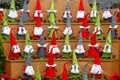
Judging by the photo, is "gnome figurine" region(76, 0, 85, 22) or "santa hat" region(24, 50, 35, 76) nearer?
"santa hat" region(24, 50, 35, 76)

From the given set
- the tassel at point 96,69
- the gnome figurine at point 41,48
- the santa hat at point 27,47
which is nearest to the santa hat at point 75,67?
the tassel at point 96,69

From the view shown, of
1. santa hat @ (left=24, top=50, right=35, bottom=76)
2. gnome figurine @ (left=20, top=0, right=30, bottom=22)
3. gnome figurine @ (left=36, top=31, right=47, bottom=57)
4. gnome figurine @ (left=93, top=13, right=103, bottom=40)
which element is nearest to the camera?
santa hat @ (left=24, top=50, right=35, bottom=76)

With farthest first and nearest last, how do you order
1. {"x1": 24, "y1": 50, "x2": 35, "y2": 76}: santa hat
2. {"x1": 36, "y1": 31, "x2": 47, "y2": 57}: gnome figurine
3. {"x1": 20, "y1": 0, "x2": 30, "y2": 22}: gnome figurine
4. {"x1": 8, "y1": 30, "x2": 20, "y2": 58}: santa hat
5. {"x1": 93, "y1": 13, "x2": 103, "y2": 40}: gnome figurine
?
{"x1": 20, "y1": 0, "x2": 30, "y2": 22}: gnome figurine → {"x1": 93, "y1": 13, "x2": 103, "y2": 40}: gnome figurine → {"x1": 36, "y1": 31, "x2": 47, "y2": 57}: gnome figurine → {"x1": 8, "y1": 30, "x2": 20, "y2": 58}: santa hat → {"x1": 24, "y1": 50, "x2": 35, "y2": 76}: santa hat

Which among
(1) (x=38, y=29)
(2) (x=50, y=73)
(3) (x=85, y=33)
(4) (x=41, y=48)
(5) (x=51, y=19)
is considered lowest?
(2) (x=50, y=73)

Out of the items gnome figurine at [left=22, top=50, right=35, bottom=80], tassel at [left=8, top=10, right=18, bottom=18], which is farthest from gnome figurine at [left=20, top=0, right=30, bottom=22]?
gnome figurine at [left=22, top=50, right=35, bottom=80]

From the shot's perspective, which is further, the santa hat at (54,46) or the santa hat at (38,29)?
the santa hat at (38,29)

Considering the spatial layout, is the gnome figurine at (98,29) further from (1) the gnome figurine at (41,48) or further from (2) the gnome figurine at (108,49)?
(1) the gnome figurine at (41,48)

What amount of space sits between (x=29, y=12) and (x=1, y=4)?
213cm

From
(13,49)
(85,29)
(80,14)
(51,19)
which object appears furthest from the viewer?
(80,14)

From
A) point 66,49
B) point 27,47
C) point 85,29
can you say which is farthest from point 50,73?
point 85,29

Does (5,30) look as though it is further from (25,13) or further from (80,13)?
(80,13)

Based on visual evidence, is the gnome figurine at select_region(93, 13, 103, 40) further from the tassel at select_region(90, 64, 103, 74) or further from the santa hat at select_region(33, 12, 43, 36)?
the santa hat at select_region(33, 12, 43, 36)

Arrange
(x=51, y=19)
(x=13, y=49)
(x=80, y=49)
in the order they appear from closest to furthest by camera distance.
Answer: (x=13, y=49) → (x=80, y=49) → (x=51, y=19)

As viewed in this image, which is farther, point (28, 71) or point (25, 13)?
point (25, 13)
